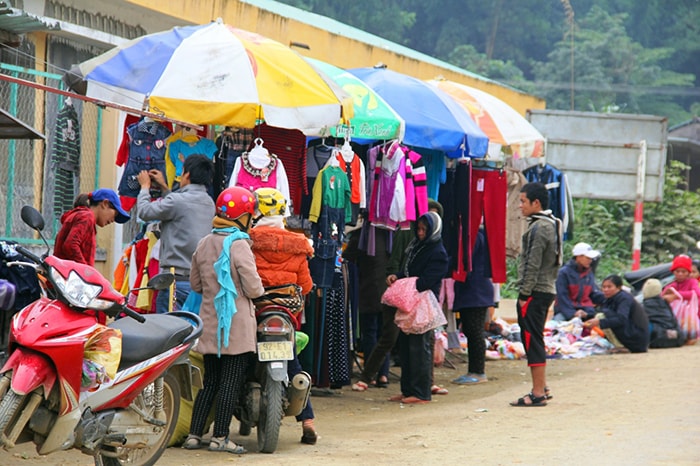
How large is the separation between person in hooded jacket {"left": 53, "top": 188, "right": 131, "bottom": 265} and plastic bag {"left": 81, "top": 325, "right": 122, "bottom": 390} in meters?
2.09

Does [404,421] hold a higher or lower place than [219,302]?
lower

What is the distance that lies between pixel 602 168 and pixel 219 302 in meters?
15.2

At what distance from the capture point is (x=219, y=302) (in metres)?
7.55

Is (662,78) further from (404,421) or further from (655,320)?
(404,421)

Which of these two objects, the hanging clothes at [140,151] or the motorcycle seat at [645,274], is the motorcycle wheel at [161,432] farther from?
the motorcycle seat at [645,274]

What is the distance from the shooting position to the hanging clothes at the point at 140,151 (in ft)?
29.6

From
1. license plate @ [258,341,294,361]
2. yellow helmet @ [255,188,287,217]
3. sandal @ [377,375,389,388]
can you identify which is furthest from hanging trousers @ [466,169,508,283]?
license plate @ [258,341,294,361]

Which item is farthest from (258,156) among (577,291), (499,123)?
(577,291)

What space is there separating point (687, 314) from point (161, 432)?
11.6 meters

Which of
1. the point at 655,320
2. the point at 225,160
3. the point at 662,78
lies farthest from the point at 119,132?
the point at 662,78

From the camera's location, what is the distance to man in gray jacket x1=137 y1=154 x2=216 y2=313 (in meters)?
8.51

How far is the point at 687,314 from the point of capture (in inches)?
663

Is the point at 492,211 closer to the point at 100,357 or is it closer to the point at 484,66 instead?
the point at 100,357

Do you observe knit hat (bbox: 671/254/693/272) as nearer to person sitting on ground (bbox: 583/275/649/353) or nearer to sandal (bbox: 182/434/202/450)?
person sitting on ground (bbox: 583/275/649/353)
